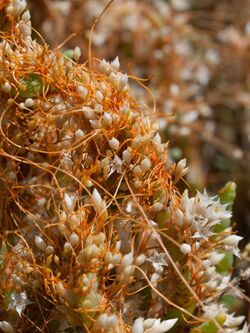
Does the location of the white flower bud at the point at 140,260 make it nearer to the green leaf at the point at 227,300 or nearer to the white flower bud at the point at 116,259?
the white flower bud at the point at 116,259

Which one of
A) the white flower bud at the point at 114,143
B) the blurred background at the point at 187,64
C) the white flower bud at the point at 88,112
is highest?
the white flower bud at the point at 88,112

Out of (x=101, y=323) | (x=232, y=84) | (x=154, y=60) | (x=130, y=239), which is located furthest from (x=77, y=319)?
(x=232, y=84)

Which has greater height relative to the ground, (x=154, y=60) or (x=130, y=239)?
(x=130, y=239)

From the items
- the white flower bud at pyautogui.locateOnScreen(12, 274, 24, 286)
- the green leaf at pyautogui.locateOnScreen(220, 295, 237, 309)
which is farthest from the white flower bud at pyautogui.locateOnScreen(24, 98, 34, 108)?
the green leaf at pyautogui.locateOnScreen(220, 295, 237, 309)

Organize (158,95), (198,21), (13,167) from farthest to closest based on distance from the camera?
(198,21) < (158,95) < (13,167)

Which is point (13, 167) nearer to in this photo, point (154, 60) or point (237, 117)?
point (154, 60)

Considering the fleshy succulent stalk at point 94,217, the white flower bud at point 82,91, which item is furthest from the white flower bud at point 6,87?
the white flower bud at point 82,91
